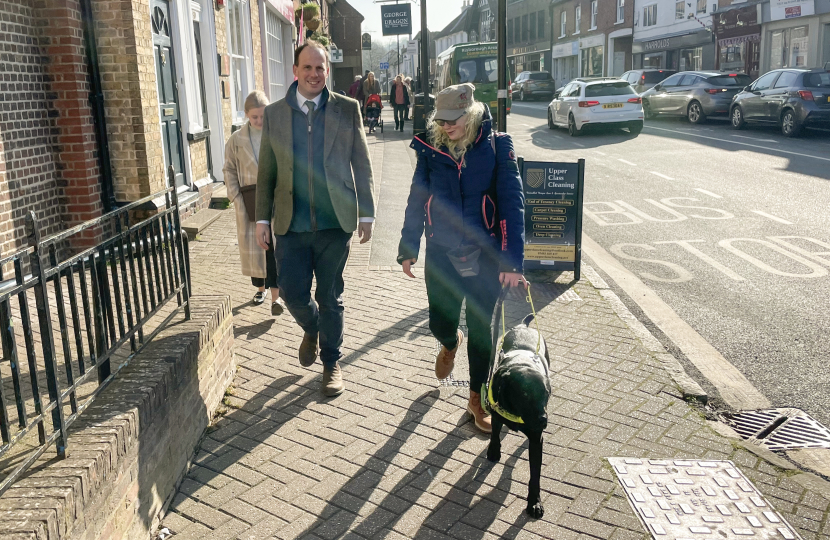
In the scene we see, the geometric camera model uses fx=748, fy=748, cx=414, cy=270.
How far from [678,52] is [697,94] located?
20.0 m

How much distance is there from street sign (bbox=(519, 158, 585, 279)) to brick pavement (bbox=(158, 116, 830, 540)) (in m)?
1.66

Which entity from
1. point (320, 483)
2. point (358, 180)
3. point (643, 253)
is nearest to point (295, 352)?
point (358, 180)

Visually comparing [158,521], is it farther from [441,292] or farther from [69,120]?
[69,120]

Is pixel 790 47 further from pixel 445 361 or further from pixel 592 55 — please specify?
pixel 445 361

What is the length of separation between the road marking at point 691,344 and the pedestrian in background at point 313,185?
254 cm

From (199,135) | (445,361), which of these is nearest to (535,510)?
(445,361)

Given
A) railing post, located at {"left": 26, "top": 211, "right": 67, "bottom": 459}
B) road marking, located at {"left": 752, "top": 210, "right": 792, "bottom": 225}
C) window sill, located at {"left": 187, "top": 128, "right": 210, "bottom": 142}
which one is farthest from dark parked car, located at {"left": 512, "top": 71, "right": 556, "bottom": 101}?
railing post, located at {"left": 26, "top": 211, "right": 67, "bottom": 459}

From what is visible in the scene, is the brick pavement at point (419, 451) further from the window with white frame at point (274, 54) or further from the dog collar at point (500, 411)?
the window with white frame at point (274, 54)

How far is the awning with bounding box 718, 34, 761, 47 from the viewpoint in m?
33.4

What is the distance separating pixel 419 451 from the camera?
13.0 feet

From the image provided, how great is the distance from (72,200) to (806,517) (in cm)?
673

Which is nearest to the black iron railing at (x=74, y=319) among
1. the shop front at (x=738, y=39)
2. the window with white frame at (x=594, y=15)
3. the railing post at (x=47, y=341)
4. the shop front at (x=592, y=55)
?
the railing post at (x=47, y=341)

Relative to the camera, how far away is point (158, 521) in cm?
333

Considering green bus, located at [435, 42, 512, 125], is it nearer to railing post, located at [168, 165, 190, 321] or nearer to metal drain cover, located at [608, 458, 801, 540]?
railing post, located at [168, 165, 190, 321]
